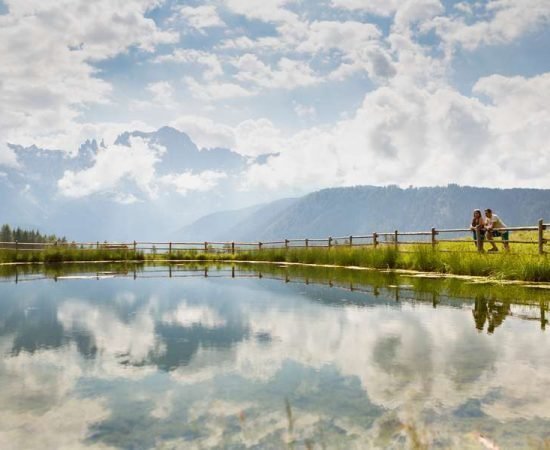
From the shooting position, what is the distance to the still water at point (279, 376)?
406cm

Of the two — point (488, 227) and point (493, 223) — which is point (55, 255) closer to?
point (488, 227)

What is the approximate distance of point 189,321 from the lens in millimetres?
9406

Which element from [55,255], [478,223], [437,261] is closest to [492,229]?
[478,223]

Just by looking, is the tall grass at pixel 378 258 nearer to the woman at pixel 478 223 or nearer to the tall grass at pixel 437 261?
the tall grass at pixel 437 261

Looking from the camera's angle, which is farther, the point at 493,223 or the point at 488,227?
the point at 493,223

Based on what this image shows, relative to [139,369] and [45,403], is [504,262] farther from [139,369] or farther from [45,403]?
[45,403]

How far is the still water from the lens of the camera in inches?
160

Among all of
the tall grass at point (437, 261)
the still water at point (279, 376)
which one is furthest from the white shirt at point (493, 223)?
the still water at point (279, 376)

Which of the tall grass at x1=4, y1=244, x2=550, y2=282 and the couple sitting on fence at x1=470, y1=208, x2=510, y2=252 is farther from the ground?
the couple sitting on fence at x1=470, y1=208, x2=510, y2=252

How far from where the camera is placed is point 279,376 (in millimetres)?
5621

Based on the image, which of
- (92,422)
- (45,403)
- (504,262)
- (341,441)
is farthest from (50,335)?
(504,262)

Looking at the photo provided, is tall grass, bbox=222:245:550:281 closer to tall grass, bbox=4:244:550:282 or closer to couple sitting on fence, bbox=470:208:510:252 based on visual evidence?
tall grass, bbox=4:244:550:282

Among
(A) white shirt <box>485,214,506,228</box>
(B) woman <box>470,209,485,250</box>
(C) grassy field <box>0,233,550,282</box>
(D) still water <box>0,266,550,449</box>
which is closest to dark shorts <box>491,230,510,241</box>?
(A) white shirt <box>485,214,506,228</box>

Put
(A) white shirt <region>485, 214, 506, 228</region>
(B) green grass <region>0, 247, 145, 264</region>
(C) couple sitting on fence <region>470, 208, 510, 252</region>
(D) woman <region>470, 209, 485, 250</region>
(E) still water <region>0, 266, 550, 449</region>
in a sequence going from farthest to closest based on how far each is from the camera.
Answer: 1. (B) green grass <region>0, 247, 145, 264</region>
2. (A) white shirt <region>485, 214, 506, 228</region>
3. (D) woman <region>470, 209, 485, 250</region>
4. (C) couple sitting on fence <region>470, 208, 510, 252</region>
5. (E) still water <region>0, 266, 550, 449</region>
